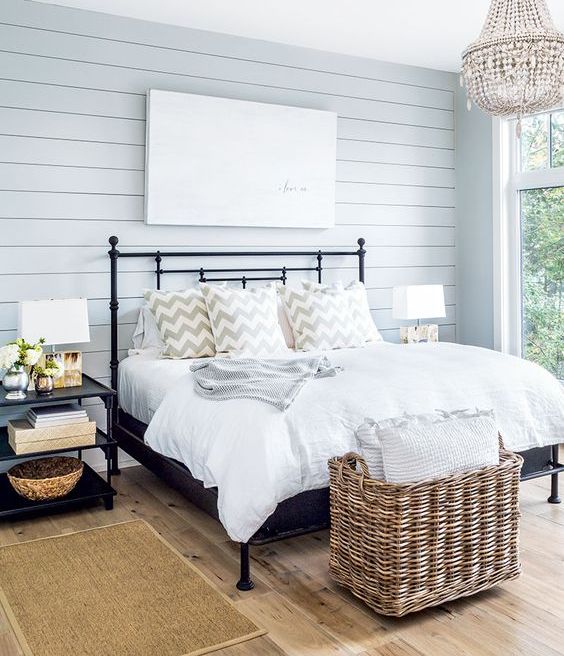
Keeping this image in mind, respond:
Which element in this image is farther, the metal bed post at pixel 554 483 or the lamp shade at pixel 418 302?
the lamp shade at pixel 418 302

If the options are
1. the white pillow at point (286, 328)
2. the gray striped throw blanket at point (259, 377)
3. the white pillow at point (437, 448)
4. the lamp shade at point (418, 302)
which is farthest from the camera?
the lamp shade at point (418, 302)

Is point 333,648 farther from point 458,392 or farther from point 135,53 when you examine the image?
point 135,53

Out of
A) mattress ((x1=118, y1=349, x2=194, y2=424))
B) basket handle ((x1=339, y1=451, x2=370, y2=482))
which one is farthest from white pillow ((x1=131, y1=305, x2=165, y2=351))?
basket handle ((x1=339, y1=451, x2=370, y2=482))

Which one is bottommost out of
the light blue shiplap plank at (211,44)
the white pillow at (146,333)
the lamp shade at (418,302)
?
the white pillow at (146,333)

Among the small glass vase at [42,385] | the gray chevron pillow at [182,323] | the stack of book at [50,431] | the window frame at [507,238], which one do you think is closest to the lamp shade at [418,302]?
the window frame at [507,238]

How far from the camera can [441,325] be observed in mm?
5566

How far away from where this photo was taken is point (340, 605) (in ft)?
8.38

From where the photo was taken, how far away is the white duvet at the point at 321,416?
2.64 m

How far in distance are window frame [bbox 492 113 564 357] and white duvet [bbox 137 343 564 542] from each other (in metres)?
1.47

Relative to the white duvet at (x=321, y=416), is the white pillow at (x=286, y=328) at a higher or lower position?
higher

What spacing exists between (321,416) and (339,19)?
→ 2.62 metres

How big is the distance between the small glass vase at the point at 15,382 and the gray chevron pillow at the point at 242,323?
1037 millimetres

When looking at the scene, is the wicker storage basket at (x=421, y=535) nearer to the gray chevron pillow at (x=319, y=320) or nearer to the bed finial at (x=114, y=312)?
the gray chevron pillow at (x=319, y=320)

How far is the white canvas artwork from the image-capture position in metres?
4.33
